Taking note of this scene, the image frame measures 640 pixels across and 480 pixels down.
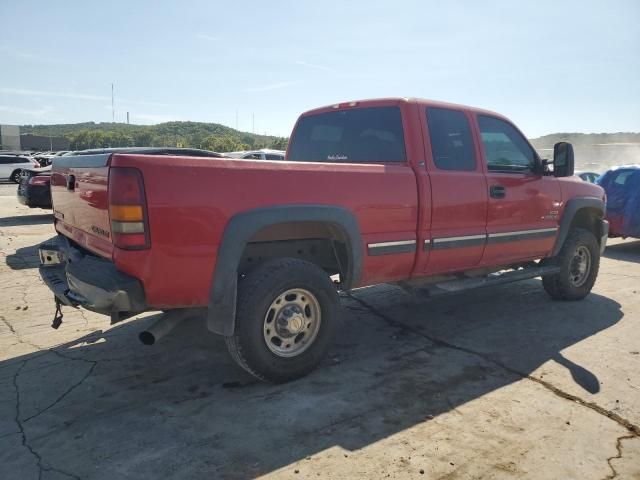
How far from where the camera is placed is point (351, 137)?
439 centimetres

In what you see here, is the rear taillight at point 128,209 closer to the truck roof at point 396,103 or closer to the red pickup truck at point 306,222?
the red pickup truck at point 306,222

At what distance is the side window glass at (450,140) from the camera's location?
4129 millimetres

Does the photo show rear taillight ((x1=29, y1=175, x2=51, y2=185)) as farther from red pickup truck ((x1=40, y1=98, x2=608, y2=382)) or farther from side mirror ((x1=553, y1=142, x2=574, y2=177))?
side mirror ((x1=553, y1=142, x2=574, y2=177))

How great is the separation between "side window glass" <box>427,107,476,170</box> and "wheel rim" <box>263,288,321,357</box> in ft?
5.49

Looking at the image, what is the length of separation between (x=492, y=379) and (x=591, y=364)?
944mm

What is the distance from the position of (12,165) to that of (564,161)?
90.4ft

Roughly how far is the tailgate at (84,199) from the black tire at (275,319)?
0.92 m

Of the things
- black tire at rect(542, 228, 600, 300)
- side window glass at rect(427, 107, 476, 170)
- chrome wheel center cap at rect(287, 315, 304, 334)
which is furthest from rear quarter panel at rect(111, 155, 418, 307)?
black tire at rect(542, 228, 600, 300)

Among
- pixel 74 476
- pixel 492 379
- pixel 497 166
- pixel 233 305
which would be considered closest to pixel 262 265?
pixel 233 305

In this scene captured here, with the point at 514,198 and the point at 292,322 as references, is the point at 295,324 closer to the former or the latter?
the point at 292,322

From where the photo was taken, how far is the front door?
452 centimetres

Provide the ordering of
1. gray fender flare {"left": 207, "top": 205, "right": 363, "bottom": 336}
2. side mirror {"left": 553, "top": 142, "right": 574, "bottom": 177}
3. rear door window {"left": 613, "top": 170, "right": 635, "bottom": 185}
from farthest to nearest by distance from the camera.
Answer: rear door window {"left": 613, "top": 170, "right": 635, "bottom": 185} → side mirror {"left": 553, "top": 142, "right": 574, "bottom": 177} → gray fender flare {"left": 207, "top": 205, "right": 363, "bottom": 336}

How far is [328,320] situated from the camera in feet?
11.4

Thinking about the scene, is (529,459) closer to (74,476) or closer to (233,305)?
(233,305)
